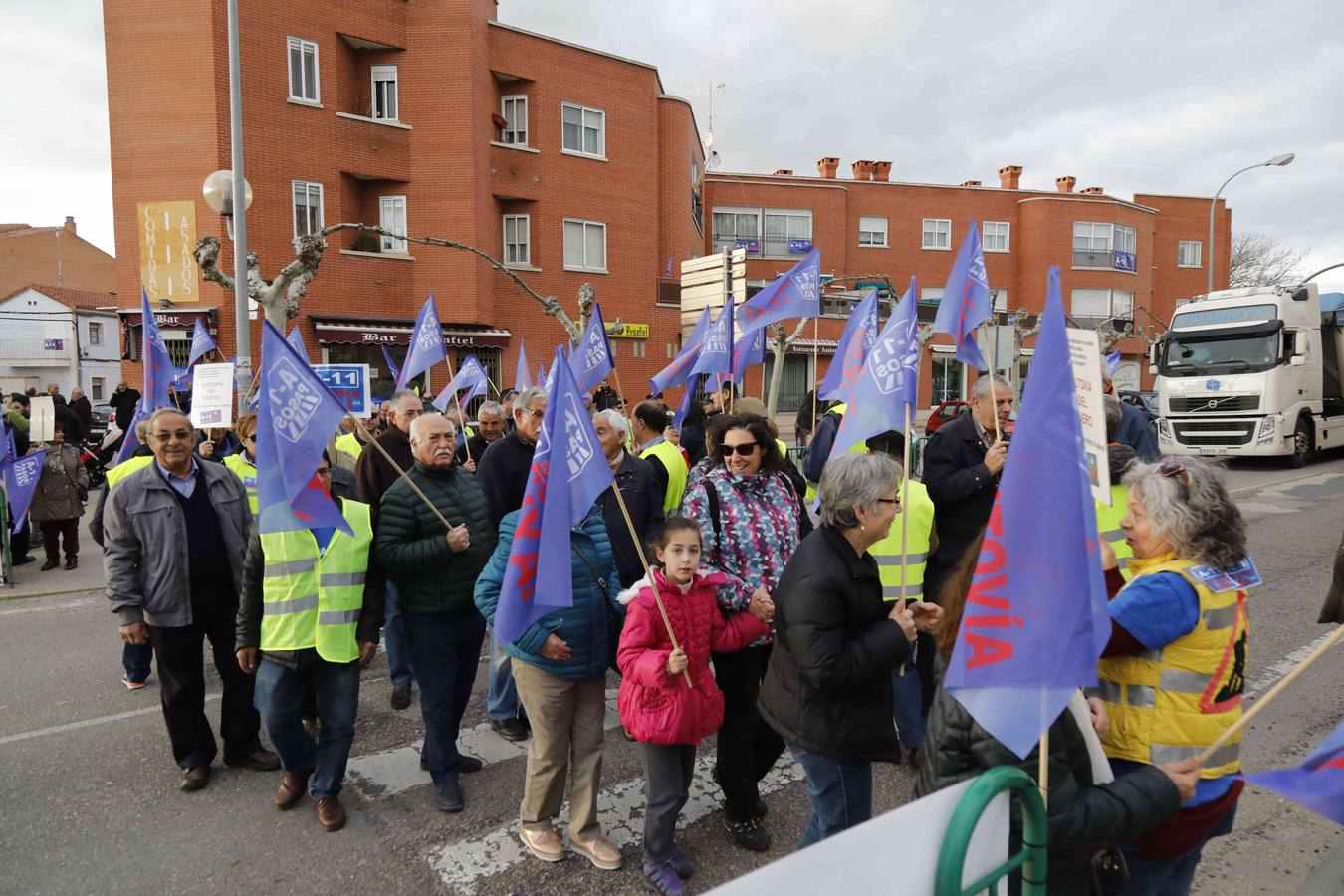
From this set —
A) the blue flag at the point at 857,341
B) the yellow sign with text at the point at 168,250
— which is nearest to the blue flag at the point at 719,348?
the blue flag at the point at 857,341

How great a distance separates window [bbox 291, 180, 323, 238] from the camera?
19422 mm

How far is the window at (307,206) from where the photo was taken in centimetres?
1942

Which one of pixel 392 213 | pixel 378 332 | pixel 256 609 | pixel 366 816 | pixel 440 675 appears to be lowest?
pixel 366 816

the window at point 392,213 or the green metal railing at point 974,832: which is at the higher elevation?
the window at point 392,213

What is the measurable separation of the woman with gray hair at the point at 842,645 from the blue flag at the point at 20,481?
32.2ft

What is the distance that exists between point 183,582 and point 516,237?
20094 mm

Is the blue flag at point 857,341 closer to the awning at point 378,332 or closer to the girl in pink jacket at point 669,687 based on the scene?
the girl in pink jacket at point 669,687

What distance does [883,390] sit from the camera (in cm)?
450

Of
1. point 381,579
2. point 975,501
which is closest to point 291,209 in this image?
point 381,579

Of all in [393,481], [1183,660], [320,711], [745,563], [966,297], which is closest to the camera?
[1183,660]

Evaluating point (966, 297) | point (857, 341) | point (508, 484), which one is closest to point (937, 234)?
point (966, 297)

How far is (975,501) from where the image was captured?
4375mm

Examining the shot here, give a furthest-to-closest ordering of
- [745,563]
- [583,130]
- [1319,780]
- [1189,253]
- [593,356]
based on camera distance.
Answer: [1189,253] → [583,130] → [593,356] → [745,563] → [1319,780]

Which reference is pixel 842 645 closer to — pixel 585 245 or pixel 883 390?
pixel 883 390
